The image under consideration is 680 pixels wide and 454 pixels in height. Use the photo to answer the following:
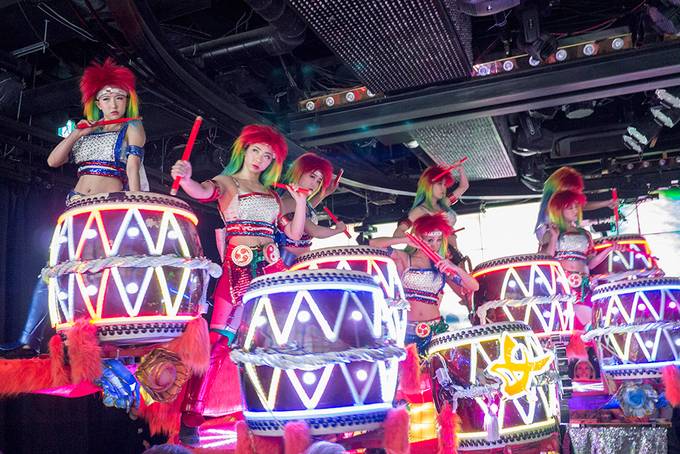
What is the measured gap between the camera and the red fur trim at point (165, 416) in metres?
2.69

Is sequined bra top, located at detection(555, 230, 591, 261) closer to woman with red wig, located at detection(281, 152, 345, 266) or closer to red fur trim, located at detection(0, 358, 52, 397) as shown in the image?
woman with red wig, located at detection(281, 152, 345, 266)

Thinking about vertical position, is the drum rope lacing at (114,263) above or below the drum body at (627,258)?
below

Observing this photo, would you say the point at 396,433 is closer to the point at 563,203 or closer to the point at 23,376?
the point at 23,376

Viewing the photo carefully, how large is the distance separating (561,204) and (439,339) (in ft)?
10.0

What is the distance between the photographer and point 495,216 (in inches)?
351

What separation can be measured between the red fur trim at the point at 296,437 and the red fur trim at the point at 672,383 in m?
2.29

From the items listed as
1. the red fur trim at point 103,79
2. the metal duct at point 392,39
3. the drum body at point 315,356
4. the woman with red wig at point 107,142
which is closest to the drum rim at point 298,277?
the drum body at point 315,356

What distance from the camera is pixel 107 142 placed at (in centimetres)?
290

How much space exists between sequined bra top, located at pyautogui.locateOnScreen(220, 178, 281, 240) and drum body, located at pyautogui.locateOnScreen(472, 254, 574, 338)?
1630mm

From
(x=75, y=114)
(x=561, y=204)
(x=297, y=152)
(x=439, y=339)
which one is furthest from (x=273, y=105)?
(x=439, y=339)

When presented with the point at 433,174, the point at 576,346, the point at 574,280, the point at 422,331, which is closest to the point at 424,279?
the point at 422,331

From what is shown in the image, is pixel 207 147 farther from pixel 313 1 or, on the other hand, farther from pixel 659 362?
pixel 659 362

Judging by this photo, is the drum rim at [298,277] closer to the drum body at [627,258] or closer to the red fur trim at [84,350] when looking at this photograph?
the red fur trim at [84,350]

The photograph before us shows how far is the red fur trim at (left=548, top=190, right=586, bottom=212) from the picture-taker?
5.28 meters
